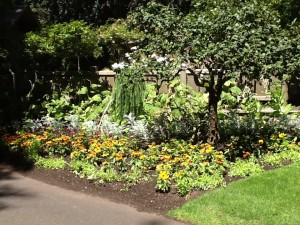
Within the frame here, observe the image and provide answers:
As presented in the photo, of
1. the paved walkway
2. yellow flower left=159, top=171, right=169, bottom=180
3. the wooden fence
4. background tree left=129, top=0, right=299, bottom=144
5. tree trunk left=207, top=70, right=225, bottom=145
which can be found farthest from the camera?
the wooden fence

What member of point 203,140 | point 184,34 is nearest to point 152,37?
point 184,34

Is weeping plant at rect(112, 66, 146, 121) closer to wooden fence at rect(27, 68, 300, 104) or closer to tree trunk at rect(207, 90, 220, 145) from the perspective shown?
tree trunk at rect(207, 90, 220, 145)

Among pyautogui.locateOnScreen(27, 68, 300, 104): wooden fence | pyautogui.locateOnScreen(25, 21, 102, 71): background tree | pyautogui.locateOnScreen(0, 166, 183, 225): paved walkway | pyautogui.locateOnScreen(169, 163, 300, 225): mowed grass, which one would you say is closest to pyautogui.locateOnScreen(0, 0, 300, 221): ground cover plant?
pyautogui.locateOnScreen(169, 163, 300, 225): mowed grass

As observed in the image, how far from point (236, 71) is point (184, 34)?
96 centimetres

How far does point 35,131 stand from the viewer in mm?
8523

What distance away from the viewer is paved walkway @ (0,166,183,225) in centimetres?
488

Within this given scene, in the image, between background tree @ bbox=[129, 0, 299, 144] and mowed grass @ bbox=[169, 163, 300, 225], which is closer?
mowed grass @ bbox=[169, 163, 300, 225]

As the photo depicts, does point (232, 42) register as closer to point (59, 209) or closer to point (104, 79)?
point (59, 209)

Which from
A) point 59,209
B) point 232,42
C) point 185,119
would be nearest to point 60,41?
point 185,119

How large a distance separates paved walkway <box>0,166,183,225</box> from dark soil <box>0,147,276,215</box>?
0.43ft

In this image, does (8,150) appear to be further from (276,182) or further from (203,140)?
(276,182)

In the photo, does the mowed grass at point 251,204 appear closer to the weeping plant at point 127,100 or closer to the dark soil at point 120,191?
the dark soil at point 120,191

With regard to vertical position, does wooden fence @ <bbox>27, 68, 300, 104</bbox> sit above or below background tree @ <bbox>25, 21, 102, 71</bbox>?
below

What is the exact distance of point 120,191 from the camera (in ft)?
18.8
